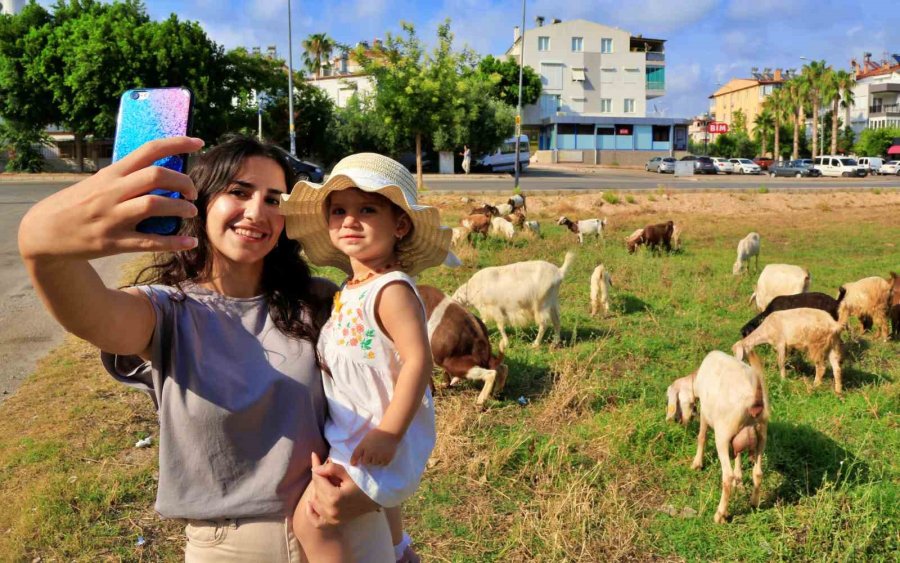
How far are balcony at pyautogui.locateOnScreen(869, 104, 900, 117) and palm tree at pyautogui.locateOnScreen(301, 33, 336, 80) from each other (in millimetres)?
55285

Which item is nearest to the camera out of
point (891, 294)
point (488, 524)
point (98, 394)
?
point (488, 524)

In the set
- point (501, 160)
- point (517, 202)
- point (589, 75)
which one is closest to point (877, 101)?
point (589, 75)

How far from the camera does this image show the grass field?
12.7ft

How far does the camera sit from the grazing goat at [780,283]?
845 centimetres

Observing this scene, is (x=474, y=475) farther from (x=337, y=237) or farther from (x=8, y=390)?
(x=8, y=390)

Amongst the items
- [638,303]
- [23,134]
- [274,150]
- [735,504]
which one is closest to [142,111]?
[274,150]

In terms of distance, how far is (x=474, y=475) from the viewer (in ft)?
15.1

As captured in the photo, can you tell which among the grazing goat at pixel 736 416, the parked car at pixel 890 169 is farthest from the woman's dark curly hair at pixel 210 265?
the parked car at pixel 890 169

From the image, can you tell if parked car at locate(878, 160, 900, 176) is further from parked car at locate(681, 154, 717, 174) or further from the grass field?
the grass field

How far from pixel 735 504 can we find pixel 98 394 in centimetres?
485

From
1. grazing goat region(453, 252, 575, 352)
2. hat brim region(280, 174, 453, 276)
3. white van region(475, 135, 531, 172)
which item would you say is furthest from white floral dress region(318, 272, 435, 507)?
white van region(475, 135, 531, 172)

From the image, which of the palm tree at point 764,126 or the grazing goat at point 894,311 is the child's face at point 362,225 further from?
the palm tree at point 764,126

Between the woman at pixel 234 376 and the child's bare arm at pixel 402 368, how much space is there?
110 mm

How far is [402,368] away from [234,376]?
41 cm
